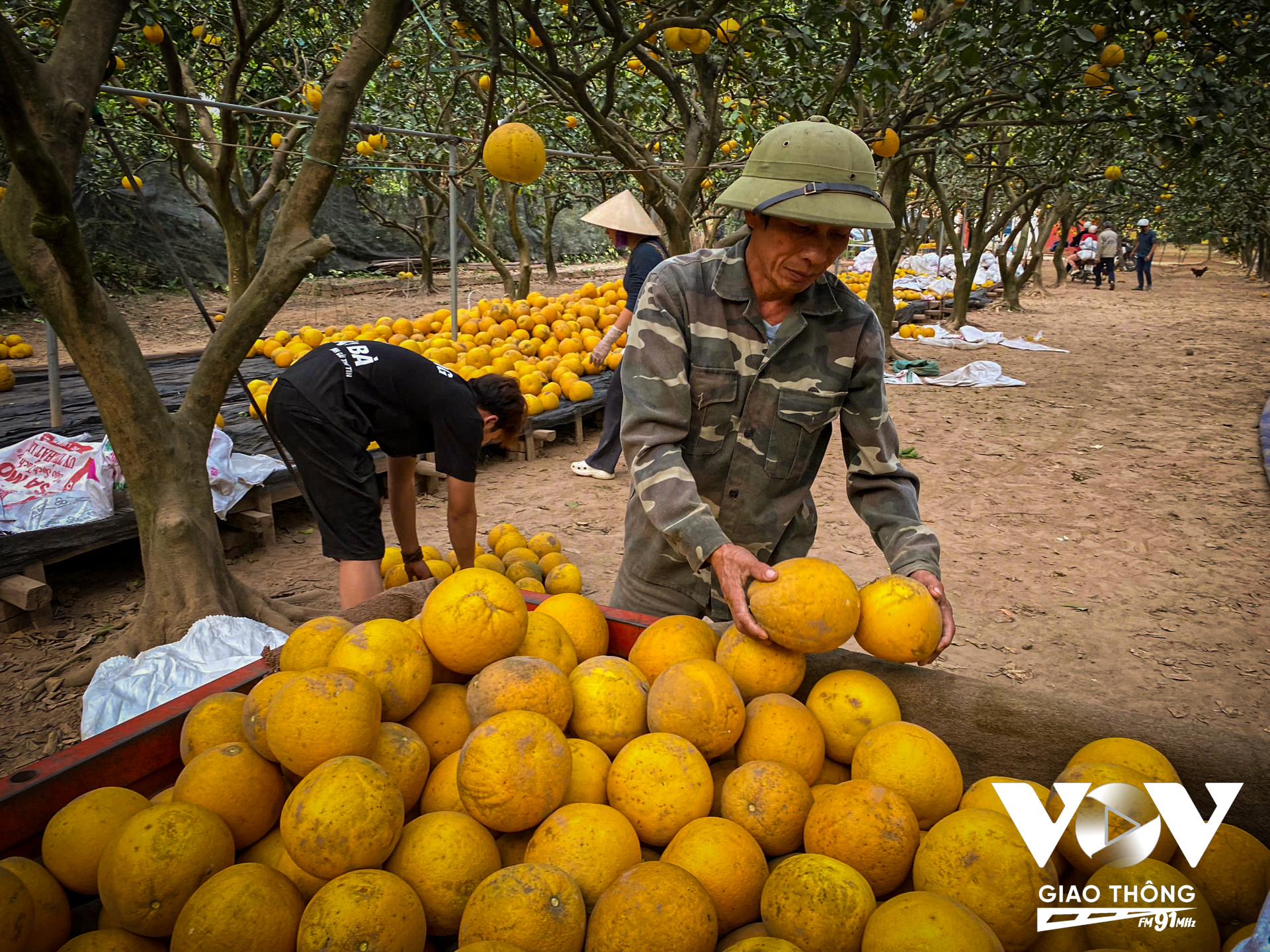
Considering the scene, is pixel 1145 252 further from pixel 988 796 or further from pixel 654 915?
pixel 654 915

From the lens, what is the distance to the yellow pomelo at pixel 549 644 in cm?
166

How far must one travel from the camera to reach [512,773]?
4.15 ft

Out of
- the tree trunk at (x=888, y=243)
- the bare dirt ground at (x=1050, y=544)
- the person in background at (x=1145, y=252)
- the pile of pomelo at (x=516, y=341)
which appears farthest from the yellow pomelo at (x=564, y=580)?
the person in background at (x=1145, y=252)

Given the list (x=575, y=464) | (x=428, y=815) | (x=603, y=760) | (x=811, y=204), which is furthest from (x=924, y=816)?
(x=575, y=464)

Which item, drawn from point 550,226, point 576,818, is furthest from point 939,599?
point 550,226

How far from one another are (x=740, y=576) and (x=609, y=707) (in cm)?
39

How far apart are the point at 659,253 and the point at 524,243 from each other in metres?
6.34

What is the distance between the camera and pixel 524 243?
1159 centimetres

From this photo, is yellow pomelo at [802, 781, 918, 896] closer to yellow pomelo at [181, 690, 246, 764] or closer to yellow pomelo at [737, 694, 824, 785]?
yellow pomelo at [737, 694, 824, 785]

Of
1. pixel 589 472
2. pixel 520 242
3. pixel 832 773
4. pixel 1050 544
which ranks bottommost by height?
pixel 1050 544

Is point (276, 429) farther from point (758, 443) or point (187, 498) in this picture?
point (758, 443)

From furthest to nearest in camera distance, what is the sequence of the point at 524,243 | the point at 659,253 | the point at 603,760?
1. the point at 524,243
2. the point at 659,253
3. the point at 603,760

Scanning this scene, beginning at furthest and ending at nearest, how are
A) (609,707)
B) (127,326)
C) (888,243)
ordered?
1. (888,243)
2. (127,326)
3. (609,707)

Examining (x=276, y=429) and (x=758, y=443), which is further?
(x=276, y=429)
